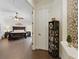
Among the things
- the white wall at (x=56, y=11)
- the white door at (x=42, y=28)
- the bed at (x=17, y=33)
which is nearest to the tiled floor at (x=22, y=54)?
the white door at (x=42, y=28)

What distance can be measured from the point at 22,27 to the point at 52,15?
8.86 metres

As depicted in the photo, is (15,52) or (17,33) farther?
(17,33)

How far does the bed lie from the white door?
668 cm

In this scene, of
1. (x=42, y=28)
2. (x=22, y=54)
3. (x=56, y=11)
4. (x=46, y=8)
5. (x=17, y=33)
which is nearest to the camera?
(x=22, y=54)

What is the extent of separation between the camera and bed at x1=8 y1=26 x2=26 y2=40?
13.4 metres

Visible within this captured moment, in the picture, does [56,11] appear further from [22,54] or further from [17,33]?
[17,33]

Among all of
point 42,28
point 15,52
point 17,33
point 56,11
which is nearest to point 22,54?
point 15,52

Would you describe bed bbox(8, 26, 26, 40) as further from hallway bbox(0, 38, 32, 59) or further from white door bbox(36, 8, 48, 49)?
white door bbox(36, 8, 48, 49)

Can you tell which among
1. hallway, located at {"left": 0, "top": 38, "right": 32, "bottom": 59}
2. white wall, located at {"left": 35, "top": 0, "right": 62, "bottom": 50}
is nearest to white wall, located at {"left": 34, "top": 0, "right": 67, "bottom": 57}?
white wall, located at {"left": 35, "top": 0, "right": 62, "bottom": 50}

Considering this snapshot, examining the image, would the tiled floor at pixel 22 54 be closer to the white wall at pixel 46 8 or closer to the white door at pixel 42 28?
the white door at pixel 42 28

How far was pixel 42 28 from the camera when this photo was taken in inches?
284

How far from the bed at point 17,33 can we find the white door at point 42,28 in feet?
21.9

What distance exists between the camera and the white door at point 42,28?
23.3ft

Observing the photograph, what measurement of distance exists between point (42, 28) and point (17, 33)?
734cm
